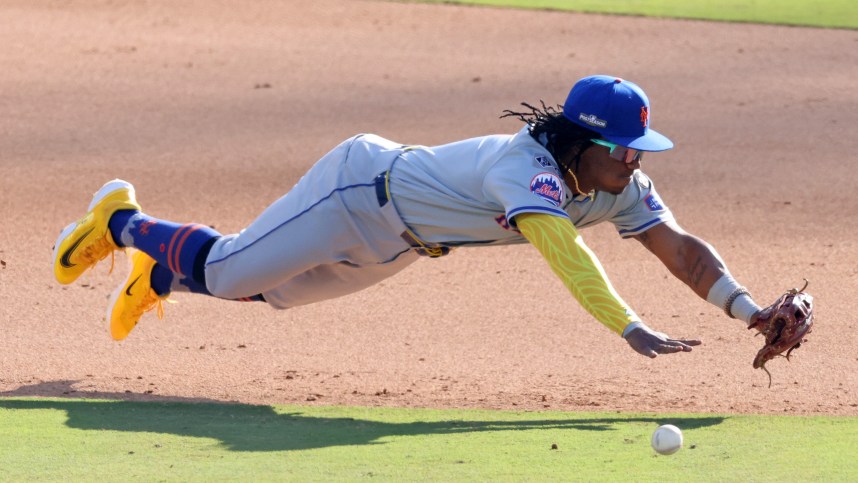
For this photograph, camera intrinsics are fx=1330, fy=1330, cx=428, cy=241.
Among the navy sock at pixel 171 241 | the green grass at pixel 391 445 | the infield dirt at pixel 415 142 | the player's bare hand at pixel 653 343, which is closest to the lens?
the player's bare hand at pixel 653 343

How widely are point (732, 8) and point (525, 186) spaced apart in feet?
31.2

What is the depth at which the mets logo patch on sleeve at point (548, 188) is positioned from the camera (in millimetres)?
3990

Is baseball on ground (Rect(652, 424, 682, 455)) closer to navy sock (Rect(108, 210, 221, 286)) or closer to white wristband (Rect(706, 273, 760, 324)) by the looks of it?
white wristband (Rect(706, 273, 760, 324))

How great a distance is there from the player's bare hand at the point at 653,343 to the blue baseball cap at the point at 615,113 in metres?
0.69

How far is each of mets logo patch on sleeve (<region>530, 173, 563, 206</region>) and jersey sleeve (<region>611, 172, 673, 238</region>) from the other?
625 millimetres

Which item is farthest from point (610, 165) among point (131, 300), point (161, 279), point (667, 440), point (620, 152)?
point (131, 300)

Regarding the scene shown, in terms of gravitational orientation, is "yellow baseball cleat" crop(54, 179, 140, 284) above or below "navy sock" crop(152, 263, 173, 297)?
above

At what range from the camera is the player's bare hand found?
3.74 meters

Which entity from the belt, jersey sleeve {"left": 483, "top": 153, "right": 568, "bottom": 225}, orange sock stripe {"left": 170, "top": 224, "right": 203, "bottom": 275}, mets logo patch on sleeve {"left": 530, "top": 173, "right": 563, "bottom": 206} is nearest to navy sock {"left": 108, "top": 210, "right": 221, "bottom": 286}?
orange sock stripe {"left": 170, "top": 224, "right": 203, "bottom": 275}

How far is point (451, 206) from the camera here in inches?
171

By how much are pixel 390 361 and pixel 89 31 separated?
7265mm

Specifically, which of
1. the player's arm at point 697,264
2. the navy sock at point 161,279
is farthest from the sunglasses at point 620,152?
the navy sock at point 161,279

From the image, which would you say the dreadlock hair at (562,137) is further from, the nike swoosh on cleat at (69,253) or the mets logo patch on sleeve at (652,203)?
the nike swoosh on cleat at (69,253)

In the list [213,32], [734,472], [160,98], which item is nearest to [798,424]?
[734,472]
